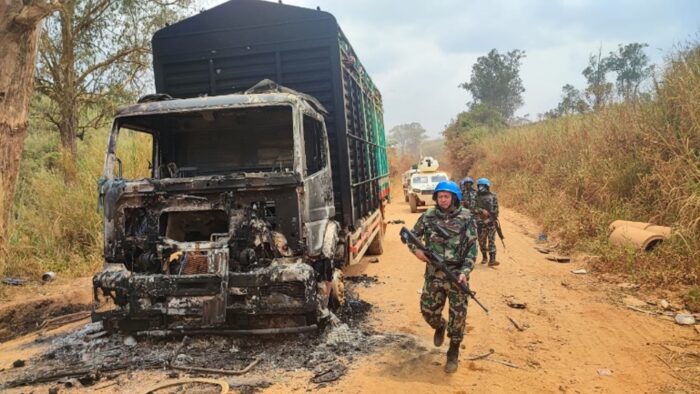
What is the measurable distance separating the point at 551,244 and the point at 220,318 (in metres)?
8.10

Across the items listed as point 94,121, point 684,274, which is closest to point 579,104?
point 684,274

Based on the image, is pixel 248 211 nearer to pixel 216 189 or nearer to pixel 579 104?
pixel 216 189

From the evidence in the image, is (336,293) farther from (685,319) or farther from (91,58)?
(91,58)

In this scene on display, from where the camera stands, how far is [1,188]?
22.7 feet

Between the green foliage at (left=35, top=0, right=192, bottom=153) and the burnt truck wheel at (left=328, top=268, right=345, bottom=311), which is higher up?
the green foliage at (left=35, top=0, right=192, bottom=153)

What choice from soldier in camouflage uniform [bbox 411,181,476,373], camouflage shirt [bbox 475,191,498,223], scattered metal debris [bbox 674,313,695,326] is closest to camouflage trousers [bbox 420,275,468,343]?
soldier in camouflage uniform [bbox 411,181,476,373]

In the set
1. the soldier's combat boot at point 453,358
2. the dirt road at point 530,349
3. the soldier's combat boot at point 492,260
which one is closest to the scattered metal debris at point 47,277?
Answer: the dirt road at point 530,349

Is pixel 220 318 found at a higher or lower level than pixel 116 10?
lower

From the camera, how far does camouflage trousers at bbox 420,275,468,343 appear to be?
415 centimetres

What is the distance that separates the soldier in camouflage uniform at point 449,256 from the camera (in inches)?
164

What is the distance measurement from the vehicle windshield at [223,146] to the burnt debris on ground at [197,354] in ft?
6.53

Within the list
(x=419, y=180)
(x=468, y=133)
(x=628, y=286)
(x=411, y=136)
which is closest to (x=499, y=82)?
(x=468, y=133)

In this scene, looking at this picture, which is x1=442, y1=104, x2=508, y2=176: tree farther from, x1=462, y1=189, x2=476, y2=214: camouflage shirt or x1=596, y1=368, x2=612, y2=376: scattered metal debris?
x1=596, y1=368, x2=612, y2=376: scattered metal debris

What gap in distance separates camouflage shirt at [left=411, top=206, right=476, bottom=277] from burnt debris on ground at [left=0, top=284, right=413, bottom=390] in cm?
107
